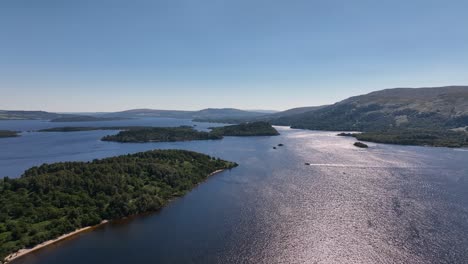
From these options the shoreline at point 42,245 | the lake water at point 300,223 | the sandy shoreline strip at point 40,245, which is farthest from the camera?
the lake water at point 300,223

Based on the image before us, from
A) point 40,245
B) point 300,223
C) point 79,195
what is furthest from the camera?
point 79,195

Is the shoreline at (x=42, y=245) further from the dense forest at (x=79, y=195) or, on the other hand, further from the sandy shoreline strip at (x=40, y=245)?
the dense forest at (x=79, y=195)

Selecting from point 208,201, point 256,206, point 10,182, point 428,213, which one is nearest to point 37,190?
point 10,182

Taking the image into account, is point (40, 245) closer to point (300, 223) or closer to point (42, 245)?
point (42, 245)

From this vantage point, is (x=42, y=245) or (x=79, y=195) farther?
(x=79, y=195)

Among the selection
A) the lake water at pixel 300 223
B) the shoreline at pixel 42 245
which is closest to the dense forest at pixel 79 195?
the shoreline at pixel 42 245

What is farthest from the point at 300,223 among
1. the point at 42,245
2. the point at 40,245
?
the point at 40,245
